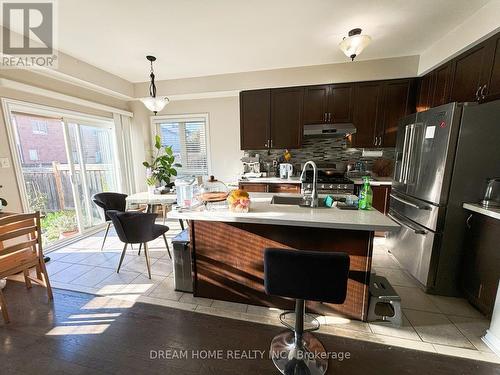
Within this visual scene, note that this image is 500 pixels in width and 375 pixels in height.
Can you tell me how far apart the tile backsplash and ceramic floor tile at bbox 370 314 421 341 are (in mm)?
2644

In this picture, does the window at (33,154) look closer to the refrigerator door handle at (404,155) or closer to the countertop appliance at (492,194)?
the refrigerator door handle at (404,155)

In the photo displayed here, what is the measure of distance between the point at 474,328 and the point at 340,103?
10.1 feet

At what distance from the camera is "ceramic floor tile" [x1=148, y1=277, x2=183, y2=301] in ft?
6.73

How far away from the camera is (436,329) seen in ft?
5.41

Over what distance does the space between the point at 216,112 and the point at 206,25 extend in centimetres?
198

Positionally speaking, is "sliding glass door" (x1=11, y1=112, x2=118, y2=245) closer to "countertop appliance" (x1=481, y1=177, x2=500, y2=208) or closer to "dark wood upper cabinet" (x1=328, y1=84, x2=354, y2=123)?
"dark wood upper cabinet" (x1=328, y1=84, x2=354, y2=123)

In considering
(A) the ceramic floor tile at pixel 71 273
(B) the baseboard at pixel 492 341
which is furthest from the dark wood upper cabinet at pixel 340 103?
(A) the ceramic floor tile at pixel 71 273

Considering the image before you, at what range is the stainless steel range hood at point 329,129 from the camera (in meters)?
3.20

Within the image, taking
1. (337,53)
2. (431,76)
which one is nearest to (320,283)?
(337,53)

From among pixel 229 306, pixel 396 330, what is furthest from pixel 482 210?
pixel 229 306

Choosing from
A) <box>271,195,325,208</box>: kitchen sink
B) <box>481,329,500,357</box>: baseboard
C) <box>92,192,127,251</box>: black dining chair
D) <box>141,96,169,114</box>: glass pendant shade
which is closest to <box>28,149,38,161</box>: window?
<box>92,192,127,251</box>: black dining chair

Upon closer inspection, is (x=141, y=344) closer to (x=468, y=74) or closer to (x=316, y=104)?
(x=316, y=104)

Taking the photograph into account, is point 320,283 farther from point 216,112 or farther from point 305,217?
→ point 216,112

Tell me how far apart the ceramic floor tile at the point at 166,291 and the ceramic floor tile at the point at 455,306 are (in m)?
2.43
